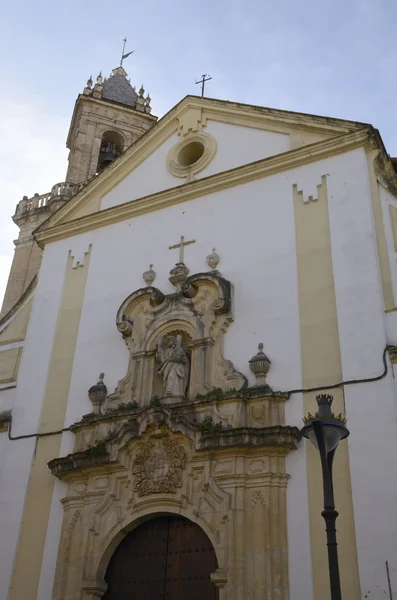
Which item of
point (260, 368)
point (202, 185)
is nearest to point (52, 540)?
point (260, 368)

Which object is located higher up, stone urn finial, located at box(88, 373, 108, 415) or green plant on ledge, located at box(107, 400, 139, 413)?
stone urn finial, located at box(88, 373, 108, 415)

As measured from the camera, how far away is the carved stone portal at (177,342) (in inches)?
410

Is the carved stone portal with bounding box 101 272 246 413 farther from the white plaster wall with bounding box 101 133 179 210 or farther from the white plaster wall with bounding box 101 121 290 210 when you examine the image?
the white plaster wall with bounding box 101 133 179 210

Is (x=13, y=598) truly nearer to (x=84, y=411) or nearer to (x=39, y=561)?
(x=39, y=561)

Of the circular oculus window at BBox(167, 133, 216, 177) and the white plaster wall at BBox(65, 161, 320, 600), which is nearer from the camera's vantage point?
the white plaster wall at BBox(65, 161, 320, 600)

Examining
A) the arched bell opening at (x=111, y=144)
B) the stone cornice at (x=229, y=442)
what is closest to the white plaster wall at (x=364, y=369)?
the stone cornice at (x=229, y=442)

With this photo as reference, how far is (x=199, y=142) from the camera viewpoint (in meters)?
13.6

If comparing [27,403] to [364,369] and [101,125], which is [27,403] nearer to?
[364,369]

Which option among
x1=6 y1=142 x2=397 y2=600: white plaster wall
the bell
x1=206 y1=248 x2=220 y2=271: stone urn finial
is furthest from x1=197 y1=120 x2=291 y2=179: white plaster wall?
the bell

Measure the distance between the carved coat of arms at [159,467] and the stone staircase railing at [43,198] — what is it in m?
15.3

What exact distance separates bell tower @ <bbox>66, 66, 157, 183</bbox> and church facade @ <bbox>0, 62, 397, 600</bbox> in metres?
11.0

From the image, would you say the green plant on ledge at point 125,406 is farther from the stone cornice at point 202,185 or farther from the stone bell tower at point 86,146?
the stone bell tower at point 86,146

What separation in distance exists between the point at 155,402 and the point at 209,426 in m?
1.01

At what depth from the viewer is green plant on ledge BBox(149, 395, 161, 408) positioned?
32.9ft
